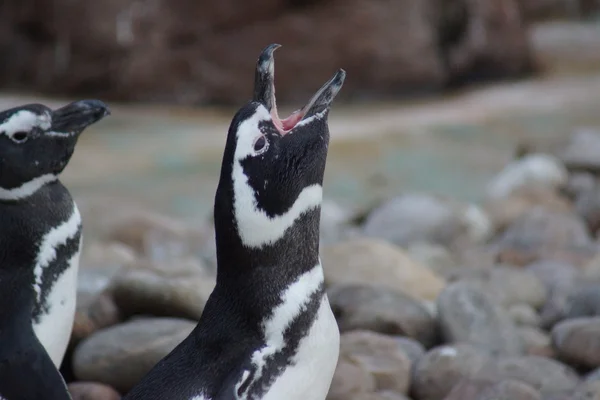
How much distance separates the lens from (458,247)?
5.79m

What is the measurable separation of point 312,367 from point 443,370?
1.21 m

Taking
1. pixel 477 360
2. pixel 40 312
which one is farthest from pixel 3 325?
pixel 477 360

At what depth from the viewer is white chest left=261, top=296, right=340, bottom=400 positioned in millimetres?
2160

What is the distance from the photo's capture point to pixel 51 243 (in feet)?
8.95

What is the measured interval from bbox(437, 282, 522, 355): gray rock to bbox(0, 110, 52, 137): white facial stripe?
1.62m

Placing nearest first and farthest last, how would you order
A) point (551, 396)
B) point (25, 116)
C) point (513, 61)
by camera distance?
point (25, 116)
point (551, 396)
point (513, 61)

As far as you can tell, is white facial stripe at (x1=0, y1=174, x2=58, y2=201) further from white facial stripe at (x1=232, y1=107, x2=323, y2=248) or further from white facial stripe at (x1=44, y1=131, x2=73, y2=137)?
white facial stripe at (x1=232, y1=107, x2=323, y2=248)

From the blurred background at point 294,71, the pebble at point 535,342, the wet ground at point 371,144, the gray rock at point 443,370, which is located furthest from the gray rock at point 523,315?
the blurred background at point 294,71

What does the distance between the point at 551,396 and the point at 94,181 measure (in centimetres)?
468

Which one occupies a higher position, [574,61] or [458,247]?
[458,247]

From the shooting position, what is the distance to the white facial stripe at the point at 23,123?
8.71 feet

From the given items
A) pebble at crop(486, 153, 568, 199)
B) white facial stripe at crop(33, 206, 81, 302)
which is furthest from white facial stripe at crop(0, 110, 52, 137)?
pebble at crop(486, 153, 568, 199)

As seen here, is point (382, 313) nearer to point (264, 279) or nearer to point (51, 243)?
point (51, 243)

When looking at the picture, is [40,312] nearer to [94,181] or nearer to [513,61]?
[94,181]
